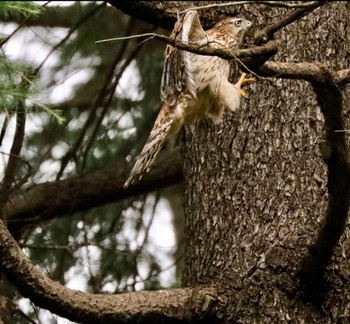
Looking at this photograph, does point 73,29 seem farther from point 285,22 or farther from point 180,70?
point 285,22

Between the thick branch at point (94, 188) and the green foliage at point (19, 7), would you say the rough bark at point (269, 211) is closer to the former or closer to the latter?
the green foliage at point (19, 7)

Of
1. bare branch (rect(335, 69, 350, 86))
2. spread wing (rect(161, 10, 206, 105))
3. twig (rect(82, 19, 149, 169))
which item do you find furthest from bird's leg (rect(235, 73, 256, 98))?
twig (rect(82, 19, 149, 169))

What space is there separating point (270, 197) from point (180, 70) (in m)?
0.69

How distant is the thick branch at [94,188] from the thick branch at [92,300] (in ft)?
5.80

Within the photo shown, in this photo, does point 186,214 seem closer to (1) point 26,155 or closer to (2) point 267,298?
(2) point 267,298

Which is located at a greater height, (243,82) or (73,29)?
(73,29)

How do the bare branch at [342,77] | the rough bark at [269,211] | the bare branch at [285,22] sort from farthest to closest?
the rough bark at [269,211], the bare branch at [342,77], the bare branch at [285,22]

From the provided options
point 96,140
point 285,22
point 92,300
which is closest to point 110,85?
point 96,140

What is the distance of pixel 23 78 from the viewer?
12.9 ft

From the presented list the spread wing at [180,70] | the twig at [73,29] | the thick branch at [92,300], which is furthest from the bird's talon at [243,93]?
the twig at [73,29]

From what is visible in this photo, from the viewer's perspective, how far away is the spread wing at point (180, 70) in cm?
420

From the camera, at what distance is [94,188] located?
5457 mm

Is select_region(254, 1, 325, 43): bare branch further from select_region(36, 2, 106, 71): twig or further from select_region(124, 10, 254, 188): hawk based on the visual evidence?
select_region(36, 2, 106, 71): twig

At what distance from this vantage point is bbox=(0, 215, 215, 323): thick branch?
3098 mm
